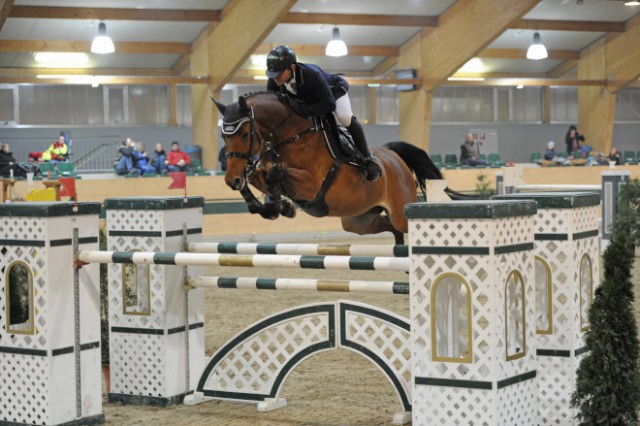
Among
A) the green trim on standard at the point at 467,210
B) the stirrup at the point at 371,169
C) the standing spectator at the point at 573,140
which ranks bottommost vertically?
the green trim on standard at the point at 467,210

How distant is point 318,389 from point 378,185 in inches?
58.9

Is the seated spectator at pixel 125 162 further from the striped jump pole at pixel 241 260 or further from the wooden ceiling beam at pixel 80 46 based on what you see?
the striped jump pole at pixel 241 260

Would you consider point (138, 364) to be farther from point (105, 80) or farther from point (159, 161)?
point (105, 80)

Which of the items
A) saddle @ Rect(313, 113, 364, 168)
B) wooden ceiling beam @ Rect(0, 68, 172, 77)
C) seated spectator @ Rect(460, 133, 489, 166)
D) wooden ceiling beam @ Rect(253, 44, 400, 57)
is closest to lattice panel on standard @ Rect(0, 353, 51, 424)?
saddle @ Rect(313, 113, 364, 168)

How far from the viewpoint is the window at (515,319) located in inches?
144

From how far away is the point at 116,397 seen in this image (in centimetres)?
521

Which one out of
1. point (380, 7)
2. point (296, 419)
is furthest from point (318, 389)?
point (380, 7)

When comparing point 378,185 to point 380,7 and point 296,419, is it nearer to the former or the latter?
point 296,419

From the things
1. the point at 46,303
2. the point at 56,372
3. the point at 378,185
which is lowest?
the point at 56,372

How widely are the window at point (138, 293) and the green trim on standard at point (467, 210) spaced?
1.95 meters

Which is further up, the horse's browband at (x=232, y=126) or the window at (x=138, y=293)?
the horse's browband at (x=232, y=126)

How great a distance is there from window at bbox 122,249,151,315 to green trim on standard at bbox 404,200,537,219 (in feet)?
6.40

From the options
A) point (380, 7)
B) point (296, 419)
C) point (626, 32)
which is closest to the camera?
point (296, 419)

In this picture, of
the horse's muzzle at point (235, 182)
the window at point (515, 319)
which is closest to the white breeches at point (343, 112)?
the horse's muzzle at point (235, 182)
